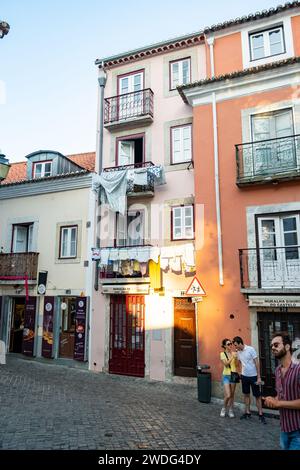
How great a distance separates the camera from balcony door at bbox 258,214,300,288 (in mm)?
9430

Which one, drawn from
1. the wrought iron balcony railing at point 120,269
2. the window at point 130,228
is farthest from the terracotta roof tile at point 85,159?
the wrought iron balcony railing at point 120,269

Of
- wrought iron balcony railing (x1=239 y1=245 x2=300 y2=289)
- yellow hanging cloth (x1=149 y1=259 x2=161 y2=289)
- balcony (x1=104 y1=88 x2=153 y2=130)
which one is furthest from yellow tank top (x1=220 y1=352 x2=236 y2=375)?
balcony (x1=104 y1=88 x2=153 y2=130)

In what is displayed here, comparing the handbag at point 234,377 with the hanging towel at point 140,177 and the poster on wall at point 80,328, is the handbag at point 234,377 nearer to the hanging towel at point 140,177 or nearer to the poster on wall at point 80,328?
the poster on wall at point 80,328

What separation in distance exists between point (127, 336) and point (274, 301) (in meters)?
5.61

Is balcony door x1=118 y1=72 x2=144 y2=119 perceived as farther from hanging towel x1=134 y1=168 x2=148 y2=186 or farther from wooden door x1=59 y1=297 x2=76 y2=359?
wooden door x1=59 y1=297 x2=76 y2=359

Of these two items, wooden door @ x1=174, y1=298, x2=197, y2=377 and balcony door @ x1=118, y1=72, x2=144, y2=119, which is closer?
wooden door @ x1=174, y1=298, x2=197, y2=377

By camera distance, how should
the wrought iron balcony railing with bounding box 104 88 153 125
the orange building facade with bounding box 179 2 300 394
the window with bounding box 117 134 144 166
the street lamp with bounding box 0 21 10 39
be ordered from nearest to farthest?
the street lamp with bounding box 0 21 10 39 → the orange building facade with bounding box 179 2 300 394 → the wrought iron balcony railing with bounding box 104 88 153 125 → the window with bounding box 117 134 144 166

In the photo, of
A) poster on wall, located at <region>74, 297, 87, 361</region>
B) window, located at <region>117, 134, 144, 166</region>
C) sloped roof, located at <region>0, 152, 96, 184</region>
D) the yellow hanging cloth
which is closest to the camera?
the yellow hanging cloth

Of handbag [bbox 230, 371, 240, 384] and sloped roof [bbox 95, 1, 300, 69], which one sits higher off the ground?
sloped roof [bbox 95, 1, 300, 69]

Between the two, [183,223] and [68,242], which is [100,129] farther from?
[183,223]

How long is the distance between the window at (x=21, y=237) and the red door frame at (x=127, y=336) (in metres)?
5.45

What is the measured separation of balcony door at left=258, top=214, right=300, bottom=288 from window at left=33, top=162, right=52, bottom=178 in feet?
33.1
